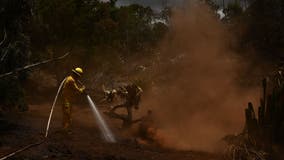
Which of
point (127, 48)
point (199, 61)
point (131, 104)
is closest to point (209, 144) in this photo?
point (131, 104)

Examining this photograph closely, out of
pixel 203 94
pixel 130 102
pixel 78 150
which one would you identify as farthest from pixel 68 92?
pixel 203 94

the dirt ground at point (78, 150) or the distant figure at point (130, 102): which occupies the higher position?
the distant figure at point (130, 102)

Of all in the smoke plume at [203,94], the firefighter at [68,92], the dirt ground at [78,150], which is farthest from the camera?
the smoke plume at [203,94]

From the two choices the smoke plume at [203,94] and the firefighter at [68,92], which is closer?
the firefighter at [68,92]

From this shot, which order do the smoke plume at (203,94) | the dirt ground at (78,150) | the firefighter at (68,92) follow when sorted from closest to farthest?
the dirt ground at (78,150) → the firefighter at (68,92) → the smoke plume at (203,94)

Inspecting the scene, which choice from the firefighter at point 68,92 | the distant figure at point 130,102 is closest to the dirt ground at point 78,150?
the firefighter at point 68,92

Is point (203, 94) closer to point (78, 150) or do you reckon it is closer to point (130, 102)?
point (130, 102)

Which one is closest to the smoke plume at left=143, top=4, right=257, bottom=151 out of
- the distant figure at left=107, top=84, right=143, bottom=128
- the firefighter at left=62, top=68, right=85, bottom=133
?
the distant figure at left=107, top=84, right=143, bottom=128

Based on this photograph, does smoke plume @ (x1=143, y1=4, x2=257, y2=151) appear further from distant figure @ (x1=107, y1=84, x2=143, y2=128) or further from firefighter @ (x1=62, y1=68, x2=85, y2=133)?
firefighter @ (x1=62, y1=68, x2=85, y2=133)

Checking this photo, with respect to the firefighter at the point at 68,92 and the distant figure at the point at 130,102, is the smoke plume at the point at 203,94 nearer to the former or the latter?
the distant figure at the point at 130,102

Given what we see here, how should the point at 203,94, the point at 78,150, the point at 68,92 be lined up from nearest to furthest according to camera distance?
the point at 78,150, the point at 68,92, the point at 203,94

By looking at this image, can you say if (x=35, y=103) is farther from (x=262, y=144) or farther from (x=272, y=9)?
(x=262, y=144)

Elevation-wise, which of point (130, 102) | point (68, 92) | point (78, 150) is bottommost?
point (78, 150)

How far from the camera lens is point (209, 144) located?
1157cm
